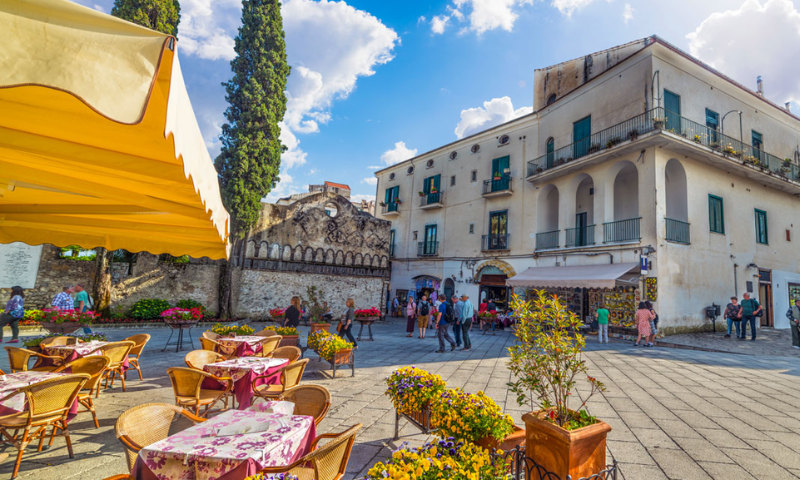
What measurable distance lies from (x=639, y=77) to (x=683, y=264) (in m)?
7.25

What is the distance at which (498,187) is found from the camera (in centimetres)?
1966

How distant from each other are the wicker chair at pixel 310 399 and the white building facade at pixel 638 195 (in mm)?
12101

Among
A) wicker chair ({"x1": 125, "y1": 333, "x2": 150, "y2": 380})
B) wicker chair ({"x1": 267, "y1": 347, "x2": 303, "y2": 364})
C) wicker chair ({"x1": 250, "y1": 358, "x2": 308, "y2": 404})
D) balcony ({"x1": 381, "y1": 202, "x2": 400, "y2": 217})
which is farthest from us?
balcony ({"x1": 381, "y1": 202, "x2": 400, "y2": 217})

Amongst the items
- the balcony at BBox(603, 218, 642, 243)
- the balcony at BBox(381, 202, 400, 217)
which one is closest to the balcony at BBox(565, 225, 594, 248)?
the balcony at BBox(603, 218, 642, 243)

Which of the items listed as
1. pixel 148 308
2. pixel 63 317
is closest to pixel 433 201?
pixel 148 308

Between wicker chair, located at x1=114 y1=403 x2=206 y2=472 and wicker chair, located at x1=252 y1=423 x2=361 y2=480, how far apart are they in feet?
3.02

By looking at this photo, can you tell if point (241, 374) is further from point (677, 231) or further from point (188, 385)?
point (677, 231)

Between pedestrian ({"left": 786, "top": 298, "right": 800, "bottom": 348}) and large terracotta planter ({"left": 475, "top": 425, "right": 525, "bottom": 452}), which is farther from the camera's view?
pedestrian ({"left": 786, "top": 298, "right": 800, "bottom": 348})

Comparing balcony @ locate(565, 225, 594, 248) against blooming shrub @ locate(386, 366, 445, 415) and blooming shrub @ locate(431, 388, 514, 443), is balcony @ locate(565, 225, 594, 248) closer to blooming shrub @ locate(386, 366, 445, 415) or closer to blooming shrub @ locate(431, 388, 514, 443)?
blooming shrub @ locate(386, 366, 445, 415)

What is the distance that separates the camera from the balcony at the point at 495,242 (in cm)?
1898

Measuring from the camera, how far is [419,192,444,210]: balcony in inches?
894

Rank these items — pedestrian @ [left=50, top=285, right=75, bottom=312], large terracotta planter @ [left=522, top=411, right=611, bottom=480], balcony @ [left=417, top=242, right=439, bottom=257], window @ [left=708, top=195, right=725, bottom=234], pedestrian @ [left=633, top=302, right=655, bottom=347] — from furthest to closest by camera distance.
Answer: balcony @ [left=417, top=242, right=439, bottom=257]
window @ [left=708, top=195, right=725, bottom=234]
pedestrian @ [left=633, top=302, right=655, bottom=347]
pedestrian @ [left=50, top=285, right=75, bottom=312]
large terracotta planter @ [left=522, top=411, right=611, bottom=480]

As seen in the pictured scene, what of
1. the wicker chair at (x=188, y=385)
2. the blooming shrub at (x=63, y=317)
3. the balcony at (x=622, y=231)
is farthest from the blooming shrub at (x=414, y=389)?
the balcony at (x=622, y=231)

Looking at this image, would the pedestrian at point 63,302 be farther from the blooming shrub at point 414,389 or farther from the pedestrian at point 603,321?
the pedestrian at point 603,321
